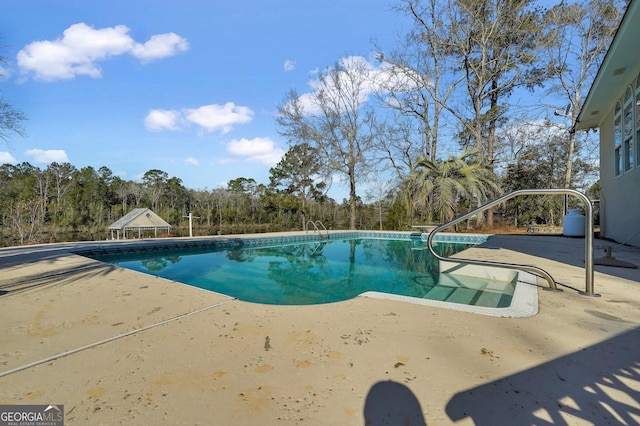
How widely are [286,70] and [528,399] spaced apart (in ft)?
43.9

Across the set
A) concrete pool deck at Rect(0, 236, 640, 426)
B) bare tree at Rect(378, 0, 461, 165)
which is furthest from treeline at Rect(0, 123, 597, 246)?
concrete pool deck at Rect(0, 236, 640, 426)

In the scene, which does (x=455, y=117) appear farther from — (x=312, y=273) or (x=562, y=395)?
(x=562, y=395)

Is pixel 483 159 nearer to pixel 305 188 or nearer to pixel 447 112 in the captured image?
pixel 447 112

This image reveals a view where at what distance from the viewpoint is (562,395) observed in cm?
118

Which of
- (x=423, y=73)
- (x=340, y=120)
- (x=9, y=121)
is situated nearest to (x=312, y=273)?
→ (x=9, y=121)

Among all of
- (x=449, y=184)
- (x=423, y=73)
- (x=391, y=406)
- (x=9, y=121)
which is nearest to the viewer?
(x=391, y=406)

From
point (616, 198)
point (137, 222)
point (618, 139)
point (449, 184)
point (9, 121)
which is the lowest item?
point (137, 222)

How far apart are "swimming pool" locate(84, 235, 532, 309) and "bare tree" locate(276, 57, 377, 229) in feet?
20.4

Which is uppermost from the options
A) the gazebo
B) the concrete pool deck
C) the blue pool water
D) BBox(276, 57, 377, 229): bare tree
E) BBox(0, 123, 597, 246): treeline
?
BBox(276, 57, 377, 229): bare tree

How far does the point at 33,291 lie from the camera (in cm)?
310

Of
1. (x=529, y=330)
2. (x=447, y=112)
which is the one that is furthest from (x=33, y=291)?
(x=447, y=112)

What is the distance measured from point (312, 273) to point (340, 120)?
35.1ft

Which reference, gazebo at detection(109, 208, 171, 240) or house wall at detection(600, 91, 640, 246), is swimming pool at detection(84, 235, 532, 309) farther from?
gazebo at detection(109, 208, 171, 240)

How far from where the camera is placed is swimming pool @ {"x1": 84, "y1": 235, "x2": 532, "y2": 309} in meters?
4.00
